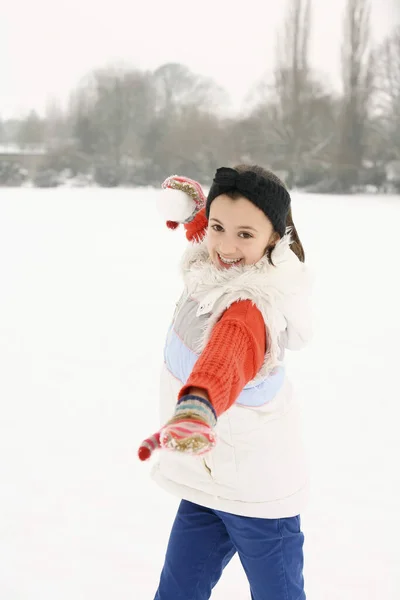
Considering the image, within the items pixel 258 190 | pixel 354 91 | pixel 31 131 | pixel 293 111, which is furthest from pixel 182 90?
pixel 258 190

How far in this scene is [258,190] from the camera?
0.70 m

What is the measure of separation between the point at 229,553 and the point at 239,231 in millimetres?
496

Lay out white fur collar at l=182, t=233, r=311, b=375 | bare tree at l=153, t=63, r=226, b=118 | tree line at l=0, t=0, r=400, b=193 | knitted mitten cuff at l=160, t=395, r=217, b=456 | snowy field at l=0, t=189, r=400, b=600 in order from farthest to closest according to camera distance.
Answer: bare tree at l=153, t=63, r=226, b=118 < tree line at l=0, t=0, r=400, b=193 < snowy field at l=0, t=189, r=400, b=600 < white fur collar at l=182, t=233, r=311, b=375 < knitted mitten cuff at l=160, t=395, r=217, b=456

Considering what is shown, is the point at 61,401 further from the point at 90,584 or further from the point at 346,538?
the point at 346,538

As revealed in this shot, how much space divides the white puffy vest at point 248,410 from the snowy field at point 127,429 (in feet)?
1.50

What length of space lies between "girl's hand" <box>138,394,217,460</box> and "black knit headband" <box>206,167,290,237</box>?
31cm

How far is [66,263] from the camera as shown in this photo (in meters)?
4.20

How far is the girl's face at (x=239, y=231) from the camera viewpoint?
0.71 metres

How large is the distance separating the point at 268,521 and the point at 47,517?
0.73 metres

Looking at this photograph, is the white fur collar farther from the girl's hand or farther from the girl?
the girl's hand

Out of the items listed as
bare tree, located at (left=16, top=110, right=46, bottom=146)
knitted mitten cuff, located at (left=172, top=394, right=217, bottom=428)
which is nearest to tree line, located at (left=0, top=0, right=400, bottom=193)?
bare tree, located at (left=16, top=110, right=46, bottom=146)

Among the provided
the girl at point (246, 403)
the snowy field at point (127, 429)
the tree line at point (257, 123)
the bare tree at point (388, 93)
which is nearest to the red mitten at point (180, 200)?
the girl at point (246, 403)

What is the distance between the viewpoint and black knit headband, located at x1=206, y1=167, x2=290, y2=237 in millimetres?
703

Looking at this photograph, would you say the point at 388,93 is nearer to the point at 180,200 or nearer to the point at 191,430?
the point at 180,200
